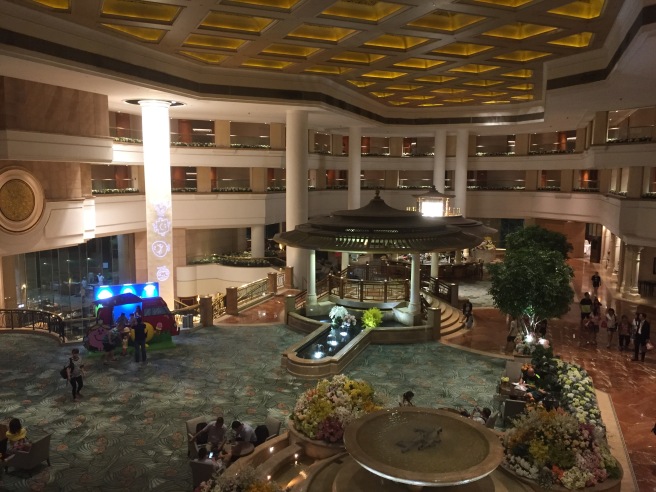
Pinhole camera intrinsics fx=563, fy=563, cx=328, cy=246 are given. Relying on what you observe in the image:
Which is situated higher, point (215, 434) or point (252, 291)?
point (215, 434)

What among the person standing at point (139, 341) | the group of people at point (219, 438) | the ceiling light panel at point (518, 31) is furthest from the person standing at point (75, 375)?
the ceiling light panel at point (518, 31)

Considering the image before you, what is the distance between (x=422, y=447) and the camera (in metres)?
7.38

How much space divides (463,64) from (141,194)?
15914 millimetres

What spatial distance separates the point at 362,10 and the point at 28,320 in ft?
55.5

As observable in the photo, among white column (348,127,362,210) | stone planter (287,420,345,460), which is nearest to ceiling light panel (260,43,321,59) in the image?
stone planter (287,420,345,460)

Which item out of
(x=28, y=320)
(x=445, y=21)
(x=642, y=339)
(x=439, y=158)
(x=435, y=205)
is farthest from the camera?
(x=439, y=158)

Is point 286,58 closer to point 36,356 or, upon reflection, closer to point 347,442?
point 36,356

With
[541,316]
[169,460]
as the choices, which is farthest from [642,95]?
[169,460]

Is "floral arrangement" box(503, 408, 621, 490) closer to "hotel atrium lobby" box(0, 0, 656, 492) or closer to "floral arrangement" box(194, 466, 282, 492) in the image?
"hotel atrium lobby" box(0, 0, 656, 492)

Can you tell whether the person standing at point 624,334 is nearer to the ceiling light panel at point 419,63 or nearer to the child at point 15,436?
the ceiling light panel at point 419,63

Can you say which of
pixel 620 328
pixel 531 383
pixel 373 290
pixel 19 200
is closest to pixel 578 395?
pixel 531 383

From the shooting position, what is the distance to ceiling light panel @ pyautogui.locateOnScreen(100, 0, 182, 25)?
46.9 feet

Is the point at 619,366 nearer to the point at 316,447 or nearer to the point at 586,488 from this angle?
the point at 586,488

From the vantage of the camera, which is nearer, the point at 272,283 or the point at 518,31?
the point at 518,31
